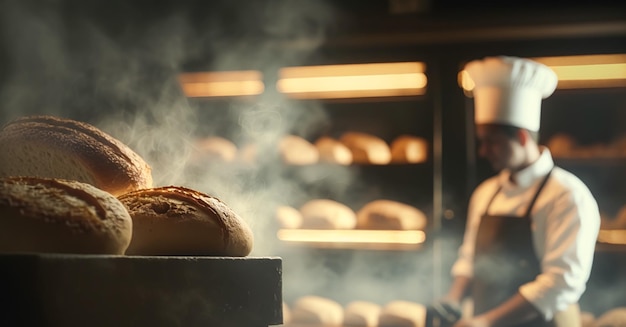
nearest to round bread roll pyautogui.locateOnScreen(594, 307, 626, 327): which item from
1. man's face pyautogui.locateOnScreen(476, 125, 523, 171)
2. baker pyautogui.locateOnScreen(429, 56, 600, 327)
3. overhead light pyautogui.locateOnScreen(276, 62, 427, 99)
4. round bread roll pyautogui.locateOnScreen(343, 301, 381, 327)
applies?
baker pyautogui.locateOnScreen(429, 56, 600, 327)

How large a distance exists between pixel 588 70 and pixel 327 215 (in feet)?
5.02

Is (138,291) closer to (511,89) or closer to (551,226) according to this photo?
(551,226)

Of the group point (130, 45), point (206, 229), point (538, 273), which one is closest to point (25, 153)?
point (206, 229)

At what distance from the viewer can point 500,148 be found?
343 cm

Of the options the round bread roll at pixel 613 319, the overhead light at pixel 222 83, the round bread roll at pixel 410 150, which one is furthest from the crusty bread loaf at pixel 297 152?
the round bread roll at pixel 613 319

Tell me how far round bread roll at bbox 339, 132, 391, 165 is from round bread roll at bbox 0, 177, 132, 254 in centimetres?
311

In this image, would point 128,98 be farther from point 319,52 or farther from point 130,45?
point 319,52

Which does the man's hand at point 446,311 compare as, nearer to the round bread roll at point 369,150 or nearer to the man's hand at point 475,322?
the man's hand at point 475,322

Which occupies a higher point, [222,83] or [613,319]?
[222,83]

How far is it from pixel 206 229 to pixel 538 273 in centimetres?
276

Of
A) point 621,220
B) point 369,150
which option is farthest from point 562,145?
point 369,150

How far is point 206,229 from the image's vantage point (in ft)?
2.57

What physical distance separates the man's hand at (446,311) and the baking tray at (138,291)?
7.92 feet

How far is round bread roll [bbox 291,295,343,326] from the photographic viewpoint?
3.69m
